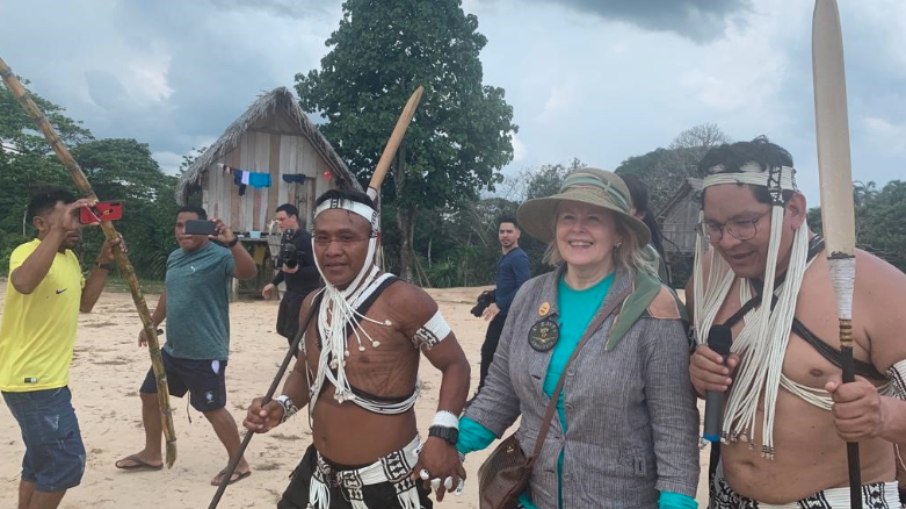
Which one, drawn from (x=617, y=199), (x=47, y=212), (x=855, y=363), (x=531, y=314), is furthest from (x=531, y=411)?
(x=47, y=212)

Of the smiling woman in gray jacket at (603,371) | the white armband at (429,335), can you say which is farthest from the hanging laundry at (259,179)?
the smiling woman in gray jacket at (603,371)

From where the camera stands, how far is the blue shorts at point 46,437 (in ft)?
11.2

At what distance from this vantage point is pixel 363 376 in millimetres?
2752

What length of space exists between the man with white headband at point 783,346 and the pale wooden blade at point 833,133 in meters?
0.25

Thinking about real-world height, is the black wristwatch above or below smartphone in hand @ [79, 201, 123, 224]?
below

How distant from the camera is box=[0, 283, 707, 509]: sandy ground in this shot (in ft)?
14.7

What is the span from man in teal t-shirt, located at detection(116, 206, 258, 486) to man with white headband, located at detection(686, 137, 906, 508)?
3.45m

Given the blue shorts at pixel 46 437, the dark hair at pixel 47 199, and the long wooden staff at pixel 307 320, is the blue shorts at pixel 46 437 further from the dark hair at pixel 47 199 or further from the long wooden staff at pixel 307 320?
the dark hair at pixel 47 199

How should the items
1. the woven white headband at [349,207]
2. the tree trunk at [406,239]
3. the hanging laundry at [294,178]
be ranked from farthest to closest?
the tree trunk at [406,239] < the hanging laundry at [294,178] < the woven white headband at [349,207]

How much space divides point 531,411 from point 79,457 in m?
2.66

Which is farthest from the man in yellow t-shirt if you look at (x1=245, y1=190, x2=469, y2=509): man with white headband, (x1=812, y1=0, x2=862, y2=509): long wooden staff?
(x1=812, y1=0, x2=862, y2=509): long wooden staff

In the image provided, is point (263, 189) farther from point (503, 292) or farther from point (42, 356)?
point (42, 356)

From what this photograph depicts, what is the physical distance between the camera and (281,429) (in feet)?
19.6

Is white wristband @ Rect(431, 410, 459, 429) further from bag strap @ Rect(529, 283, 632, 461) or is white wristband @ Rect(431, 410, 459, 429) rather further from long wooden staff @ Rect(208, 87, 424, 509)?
long wooden staff @ Rect(208, 87, 424, 509)
